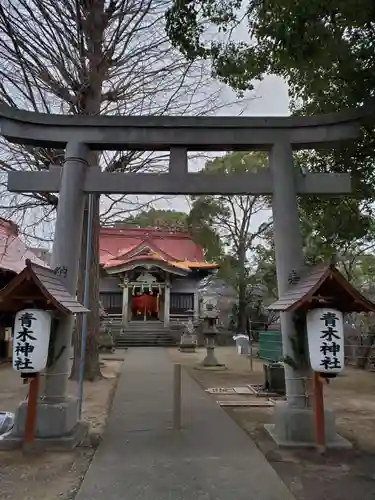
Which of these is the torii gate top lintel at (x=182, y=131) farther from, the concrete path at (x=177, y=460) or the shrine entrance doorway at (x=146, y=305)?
the shrine entrance doorway at (x=146, y=305)

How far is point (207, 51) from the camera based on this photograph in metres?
7.46

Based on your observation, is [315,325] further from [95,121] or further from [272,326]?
[272,326]

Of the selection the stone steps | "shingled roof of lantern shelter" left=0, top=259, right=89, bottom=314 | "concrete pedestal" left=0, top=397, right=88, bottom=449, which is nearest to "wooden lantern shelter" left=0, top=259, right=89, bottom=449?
"shingled roof of lantern shelter" left=0, top=259, right=89, bottom=314

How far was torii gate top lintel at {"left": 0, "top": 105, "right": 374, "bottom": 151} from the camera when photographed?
6480 mm

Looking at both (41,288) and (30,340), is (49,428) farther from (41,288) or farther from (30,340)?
(41,288)

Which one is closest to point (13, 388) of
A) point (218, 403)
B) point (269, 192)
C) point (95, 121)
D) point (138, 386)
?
point (138, 386)

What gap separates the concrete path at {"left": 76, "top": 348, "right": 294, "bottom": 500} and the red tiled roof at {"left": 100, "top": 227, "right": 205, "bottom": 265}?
2236 cm

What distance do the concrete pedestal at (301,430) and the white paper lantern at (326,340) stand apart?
741 millimetres

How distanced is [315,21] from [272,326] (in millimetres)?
21404

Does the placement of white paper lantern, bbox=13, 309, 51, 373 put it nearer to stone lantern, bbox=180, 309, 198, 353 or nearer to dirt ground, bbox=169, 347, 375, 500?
dirt ground, bbox=169, 347, 375, 500

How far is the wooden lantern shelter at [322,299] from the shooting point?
207 inches

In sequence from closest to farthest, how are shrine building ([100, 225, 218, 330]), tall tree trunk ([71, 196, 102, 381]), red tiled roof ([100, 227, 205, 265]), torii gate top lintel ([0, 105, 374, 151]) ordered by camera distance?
torii gate top lintel ([0, 105, 374, 151]) → tall tree trunk ([71, 196, 102, 381]) → shrine building ([100, 225, 218, 330]) → red tiled roof ([100, 227, 205, 265])

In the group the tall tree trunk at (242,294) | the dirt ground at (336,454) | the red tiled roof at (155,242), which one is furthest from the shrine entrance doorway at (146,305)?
the dirt ground at (336,454)

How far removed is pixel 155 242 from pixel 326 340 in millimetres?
26081
